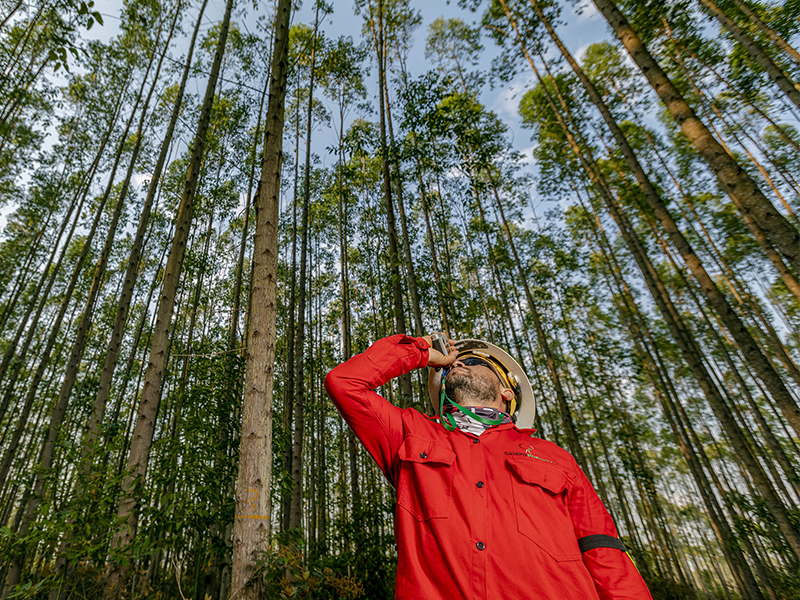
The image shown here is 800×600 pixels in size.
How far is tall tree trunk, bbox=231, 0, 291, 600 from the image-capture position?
1.68 metres

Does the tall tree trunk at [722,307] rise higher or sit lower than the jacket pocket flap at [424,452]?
higher

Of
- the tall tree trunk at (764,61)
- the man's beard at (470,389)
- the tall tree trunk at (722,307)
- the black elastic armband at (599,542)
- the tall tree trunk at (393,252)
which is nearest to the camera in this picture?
the black elastic armband at (599,542)

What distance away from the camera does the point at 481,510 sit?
4.10 ft

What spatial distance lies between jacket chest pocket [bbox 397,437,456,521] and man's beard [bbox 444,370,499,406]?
0.99 ft

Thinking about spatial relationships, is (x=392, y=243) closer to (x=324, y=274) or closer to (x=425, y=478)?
(x=425, y=478)

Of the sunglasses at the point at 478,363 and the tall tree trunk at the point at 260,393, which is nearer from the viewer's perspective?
the tall tree trunk at the point at 260,393

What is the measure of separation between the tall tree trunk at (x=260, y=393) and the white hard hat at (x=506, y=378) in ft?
2.99

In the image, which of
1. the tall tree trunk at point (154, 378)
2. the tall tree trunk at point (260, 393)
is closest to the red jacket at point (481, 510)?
the tall tree trunk at point (260, 393)

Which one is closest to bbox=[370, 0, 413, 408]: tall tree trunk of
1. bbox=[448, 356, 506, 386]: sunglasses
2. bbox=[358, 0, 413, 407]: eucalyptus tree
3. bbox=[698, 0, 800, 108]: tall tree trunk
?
bbox=[358, 0, 413, 407]: eucalyptus tree

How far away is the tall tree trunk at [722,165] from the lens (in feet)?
8.83

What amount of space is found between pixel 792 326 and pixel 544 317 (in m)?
11.1

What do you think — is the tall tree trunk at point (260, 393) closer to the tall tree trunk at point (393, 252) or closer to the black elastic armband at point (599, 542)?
the black elastic armband at point (599, 542)

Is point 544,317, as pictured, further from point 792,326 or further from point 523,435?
point 523,435

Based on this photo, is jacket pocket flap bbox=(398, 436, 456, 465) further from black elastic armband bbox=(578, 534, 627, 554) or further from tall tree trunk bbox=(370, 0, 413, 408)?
tall tree trunk bbox=(370, 0, 413, 408)
